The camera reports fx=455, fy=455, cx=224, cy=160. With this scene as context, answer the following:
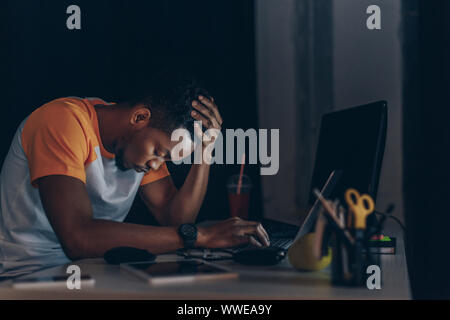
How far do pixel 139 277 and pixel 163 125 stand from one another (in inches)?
24.0

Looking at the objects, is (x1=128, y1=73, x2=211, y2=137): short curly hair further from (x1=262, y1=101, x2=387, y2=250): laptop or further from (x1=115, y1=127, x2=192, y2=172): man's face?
(x1=262, y1=101, x2=387, y2=250): laptop

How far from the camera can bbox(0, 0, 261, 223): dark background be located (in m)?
1.95

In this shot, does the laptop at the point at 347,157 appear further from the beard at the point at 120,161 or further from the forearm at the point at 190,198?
the beard at the point at 120,161

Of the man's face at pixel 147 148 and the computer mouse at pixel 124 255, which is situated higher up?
the man's face at pixel 147 148

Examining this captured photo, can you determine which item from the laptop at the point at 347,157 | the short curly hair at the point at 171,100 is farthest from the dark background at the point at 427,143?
the short curly hair at the point at 171,100

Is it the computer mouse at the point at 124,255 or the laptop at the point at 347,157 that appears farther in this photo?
the laptop at the point at 347,157

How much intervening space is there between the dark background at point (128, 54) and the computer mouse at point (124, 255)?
1.16 metres

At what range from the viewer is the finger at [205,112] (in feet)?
4.85

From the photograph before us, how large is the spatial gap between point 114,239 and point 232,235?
30cm

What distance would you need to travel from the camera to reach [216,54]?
2.39 m
